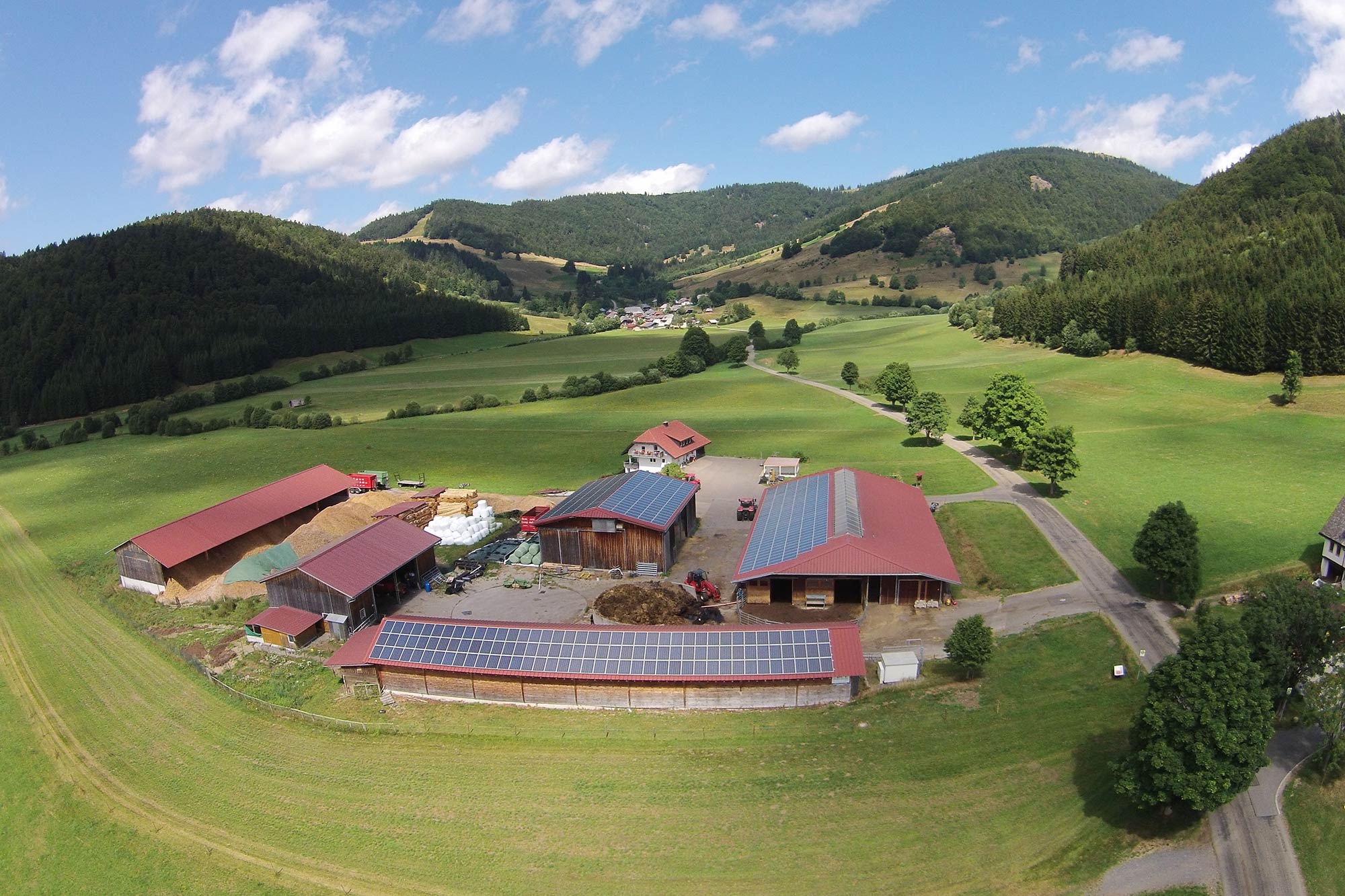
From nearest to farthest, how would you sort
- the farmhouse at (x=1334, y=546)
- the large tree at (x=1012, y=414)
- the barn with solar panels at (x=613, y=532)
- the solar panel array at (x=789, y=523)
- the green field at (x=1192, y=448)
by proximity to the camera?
1. the farmhouse at (x=1334, y=546)
2. the solar panel array at (x=789, y=523)
3. the green field at (x=1192, y=448)
4. the barn with solar panels at (x=613, y=532)
5. the large tree at (x=1012, y=414)

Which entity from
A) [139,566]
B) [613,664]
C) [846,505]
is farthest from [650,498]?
[139,566]

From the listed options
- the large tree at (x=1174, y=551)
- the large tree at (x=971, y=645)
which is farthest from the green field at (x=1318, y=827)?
the large tree at (x=1174, y=551)

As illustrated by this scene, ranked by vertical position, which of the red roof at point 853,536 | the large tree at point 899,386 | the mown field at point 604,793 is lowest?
the mown field at point 604,793

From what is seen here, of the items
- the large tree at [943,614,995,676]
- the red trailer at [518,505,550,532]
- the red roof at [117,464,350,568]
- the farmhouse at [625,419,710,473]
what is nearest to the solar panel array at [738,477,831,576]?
the large tree at [943,614,995,676]

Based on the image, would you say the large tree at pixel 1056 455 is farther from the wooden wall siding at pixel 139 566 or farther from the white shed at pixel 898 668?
the wooden wall siding at pixel 139 566

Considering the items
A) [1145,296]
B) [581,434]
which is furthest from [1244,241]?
[581,434]

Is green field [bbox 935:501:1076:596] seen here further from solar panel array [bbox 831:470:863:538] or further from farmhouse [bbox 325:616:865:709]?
farmhouse [bbox 325:616:865:709]
